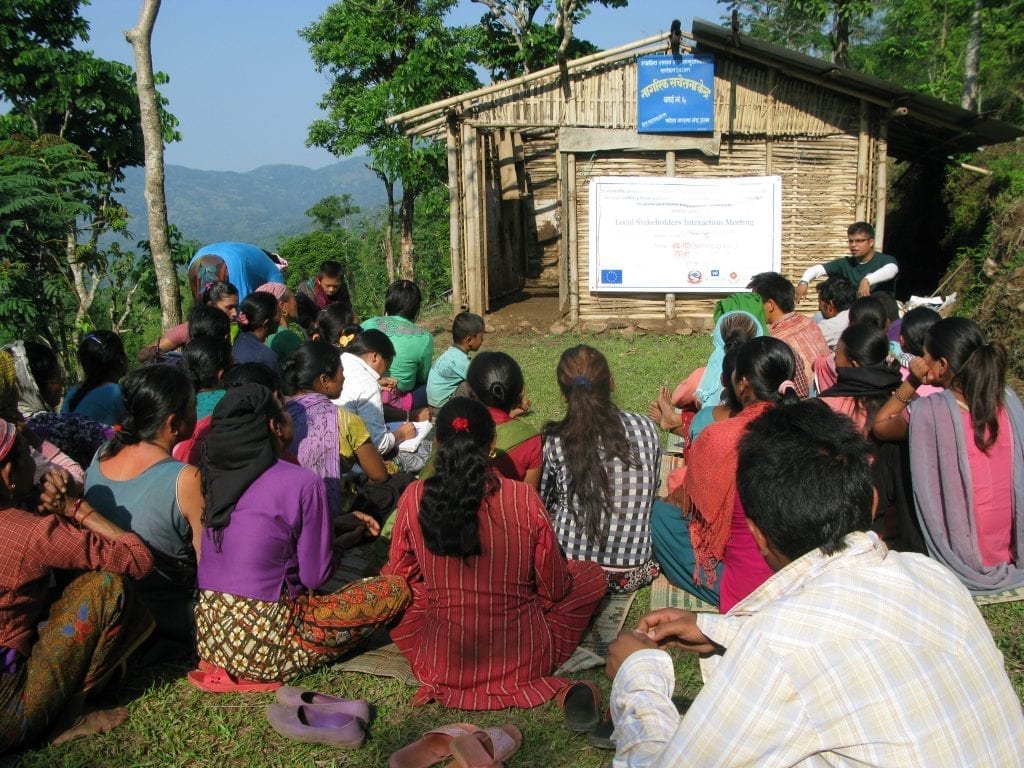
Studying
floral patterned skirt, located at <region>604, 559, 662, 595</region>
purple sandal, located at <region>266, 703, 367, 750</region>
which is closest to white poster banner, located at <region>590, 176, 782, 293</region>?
floral patterned skirt, located at <region>604, 559, 662, 595</region>

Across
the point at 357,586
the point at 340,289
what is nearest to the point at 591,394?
the point at 357,586

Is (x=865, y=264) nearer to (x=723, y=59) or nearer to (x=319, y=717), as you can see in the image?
(x=723, y=59)

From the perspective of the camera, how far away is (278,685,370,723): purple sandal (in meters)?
3.18

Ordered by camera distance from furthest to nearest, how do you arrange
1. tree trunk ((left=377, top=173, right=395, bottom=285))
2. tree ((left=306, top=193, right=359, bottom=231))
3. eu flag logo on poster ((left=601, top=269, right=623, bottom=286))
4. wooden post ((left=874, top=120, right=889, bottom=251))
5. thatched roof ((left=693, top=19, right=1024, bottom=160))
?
tree ((left=306, top=193, right=359, bottom=231)) < tree trunk ((left=377, top=173, right=395, bottom=285)) < eu flag logo on poster ((left=601, top=269, right=623, bottom=286)) < wooden post ((left=874, top=120, right=889, bottom=251)) < thatched roof ((left=693, top=19, right=1024, bottom=160))

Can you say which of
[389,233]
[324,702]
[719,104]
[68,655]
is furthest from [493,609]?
[389,233]

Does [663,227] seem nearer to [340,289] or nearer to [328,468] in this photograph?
[340,289]

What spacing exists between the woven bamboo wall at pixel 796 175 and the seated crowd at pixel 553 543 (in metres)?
7.38

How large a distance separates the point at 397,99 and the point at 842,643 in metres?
17.6

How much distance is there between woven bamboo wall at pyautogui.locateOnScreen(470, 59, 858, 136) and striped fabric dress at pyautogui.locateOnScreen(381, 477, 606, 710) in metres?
9.06

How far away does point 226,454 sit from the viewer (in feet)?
11.0

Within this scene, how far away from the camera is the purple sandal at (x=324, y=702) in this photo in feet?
10.4

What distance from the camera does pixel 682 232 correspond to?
38.7ft

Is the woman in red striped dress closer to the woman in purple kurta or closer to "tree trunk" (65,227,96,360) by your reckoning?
the woman in purple kurta

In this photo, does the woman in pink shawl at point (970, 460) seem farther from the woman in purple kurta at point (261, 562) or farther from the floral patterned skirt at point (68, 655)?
the floral patterned skirt at point (68, 655)
